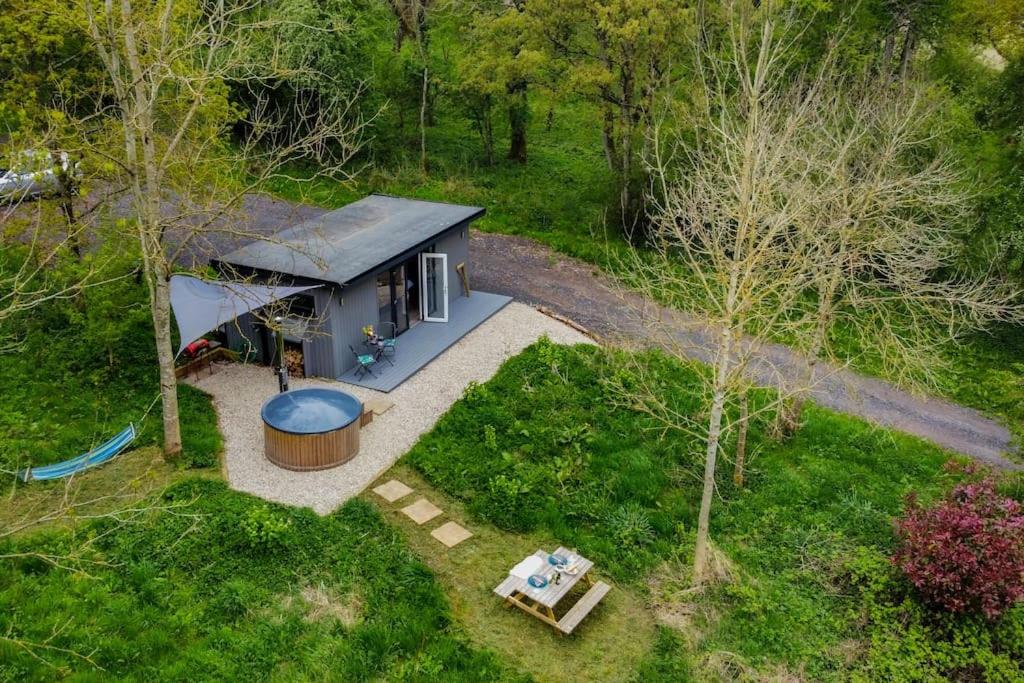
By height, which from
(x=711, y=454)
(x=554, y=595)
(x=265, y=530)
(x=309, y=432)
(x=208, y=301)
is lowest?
(x=554, y=595)

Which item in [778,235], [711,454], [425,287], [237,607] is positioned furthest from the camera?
[425,287]

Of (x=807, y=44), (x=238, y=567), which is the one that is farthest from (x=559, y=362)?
(x=807, y=44)

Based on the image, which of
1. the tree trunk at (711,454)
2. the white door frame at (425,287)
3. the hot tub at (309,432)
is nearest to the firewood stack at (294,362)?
the hot tub at (309,432)

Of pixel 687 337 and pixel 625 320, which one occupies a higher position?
pixel 687 337

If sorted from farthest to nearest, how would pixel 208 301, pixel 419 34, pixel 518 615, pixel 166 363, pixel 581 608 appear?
pixel 419 34
pixel 208 301
pixel 166 363
pixel 518 615
pixel 581 608

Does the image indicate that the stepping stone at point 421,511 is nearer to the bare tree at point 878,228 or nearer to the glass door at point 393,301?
the glass door at point 393,301

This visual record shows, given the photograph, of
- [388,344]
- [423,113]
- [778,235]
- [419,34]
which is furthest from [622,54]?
[778,235]

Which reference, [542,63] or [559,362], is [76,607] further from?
[542,63]

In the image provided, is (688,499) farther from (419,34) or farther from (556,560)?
(419,34)
